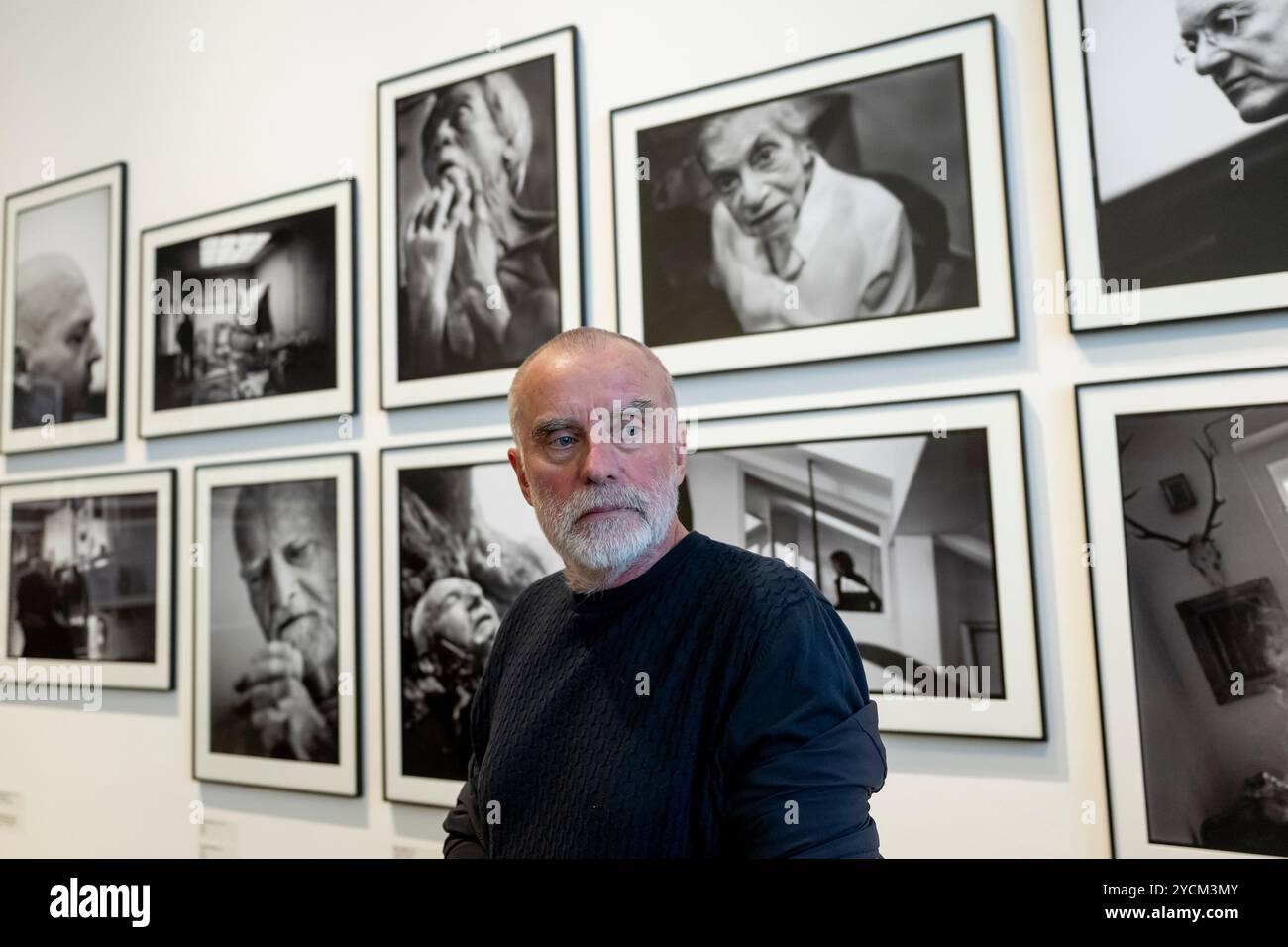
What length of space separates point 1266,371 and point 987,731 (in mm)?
845

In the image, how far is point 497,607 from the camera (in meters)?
2.18

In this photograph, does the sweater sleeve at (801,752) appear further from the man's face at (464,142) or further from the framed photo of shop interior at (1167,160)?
the man's face at (464,142)

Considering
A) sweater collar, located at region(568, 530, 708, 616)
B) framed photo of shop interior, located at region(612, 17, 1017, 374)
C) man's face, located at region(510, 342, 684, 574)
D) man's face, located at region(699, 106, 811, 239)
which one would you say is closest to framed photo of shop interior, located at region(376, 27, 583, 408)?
framed photo of shop interior, located at region(612, 17, 1017, 374)

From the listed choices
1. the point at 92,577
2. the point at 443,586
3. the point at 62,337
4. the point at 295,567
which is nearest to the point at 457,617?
the point at 443,586

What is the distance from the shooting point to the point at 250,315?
2.60 meters

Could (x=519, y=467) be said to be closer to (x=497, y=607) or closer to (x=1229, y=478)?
(x=497, y=607)

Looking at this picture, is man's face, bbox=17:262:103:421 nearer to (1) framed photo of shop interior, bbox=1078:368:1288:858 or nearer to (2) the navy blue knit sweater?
(2) the navy blue knit sweater

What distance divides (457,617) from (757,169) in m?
1.35

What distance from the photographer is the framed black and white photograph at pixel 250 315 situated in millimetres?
2467

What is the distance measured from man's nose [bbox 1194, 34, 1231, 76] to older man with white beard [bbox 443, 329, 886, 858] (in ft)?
4.10

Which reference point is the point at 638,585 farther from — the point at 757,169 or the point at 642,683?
the point at 757,169

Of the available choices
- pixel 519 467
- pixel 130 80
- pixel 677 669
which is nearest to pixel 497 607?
Result: pixel 519 467

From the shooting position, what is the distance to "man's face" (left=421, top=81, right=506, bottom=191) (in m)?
2.26

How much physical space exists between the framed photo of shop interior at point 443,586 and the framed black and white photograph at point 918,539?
0.63 m
